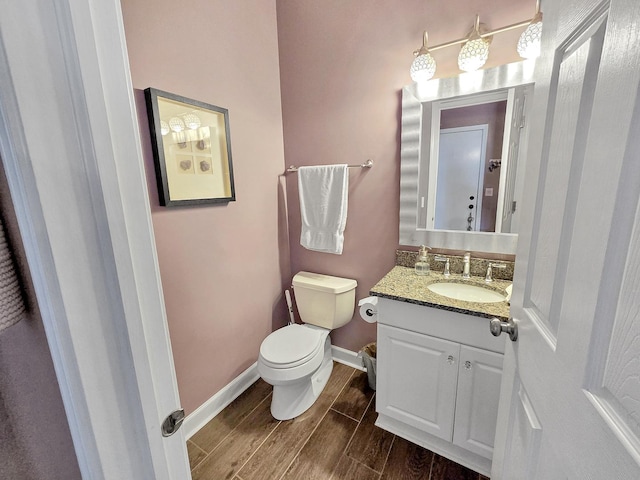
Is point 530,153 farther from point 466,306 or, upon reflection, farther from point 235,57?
point 235,57

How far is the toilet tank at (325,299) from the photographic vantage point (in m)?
1.86

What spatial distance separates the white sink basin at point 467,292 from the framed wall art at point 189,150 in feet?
4.36

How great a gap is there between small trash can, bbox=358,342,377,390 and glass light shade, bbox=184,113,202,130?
1696 mm

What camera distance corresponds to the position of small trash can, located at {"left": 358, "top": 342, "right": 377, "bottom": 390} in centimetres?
179

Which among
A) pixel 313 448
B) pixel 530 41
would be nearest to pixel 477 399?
pixel 313 448

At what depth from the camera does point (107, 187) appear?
38cm

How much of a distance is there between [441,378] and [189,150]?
169cm

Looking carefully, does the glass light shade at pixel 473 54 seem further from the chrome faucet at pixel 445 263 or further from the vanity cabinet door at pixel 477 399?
the vanity cabinet door at pixel 477 399

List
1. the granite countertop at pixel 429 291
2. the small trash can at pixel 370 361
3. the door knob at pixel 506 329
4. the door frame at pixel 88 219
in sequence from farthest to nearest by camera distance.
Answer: the small trash can at pixel 370 361 < the granite countertop at pixel 429 291 < the door knob at pixel 506 329 < the door frame at pixel 88 219

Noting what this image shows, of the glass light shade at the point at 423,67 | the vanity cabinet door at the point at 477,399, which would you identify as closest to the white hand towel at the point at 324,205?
the glass light shade at the point at 423,67

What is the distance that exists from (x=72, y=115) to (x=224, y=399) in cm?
186

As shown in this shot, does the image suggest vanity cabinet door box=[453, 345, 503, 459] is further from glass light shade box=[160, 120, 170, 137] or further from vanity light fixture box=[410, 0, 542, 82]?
glass light shade box=[160, 120, 170, 137]

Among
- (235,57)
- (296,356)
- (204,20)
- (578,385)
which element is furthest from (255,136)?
(578,385)

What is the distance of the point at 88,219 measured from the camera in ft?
1.21
